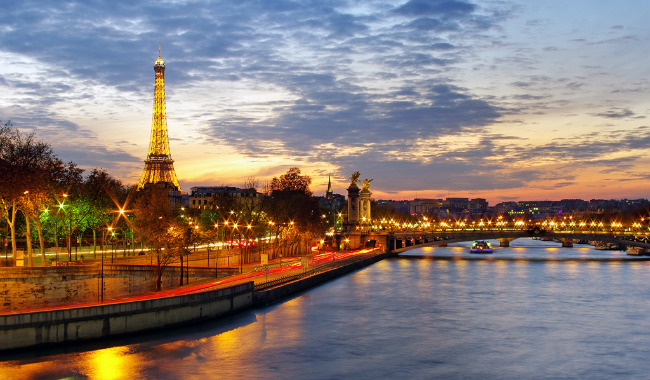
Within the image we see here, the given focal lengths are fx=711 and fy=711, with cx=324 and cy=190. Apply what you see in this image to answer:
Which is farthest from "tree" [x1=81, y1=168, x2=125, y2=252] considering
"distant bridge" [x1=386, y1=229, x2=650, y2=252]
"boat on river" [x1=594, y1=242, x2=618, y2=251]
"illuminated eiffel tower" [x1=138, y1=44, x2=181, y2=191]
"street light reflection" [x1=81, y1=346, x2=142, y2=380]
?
"boat on river" [x1=594, y1=242, x2=618, y2=251]

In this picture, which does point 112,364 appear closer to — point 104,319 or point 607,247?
point 104,319

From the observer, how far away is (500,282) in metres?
63.7

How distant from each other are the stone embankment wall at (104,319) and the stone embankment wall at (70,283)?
41.2 feet

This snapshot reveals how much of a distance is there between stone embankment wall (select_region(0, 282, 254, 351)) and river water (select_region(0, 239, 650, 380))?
1.82ft

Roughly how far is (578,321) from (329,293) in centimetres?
1931

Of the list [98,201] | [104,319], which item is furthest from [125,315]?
[98,201]

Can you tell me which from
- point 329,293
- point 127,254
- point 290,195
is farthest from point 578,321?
point 290,195

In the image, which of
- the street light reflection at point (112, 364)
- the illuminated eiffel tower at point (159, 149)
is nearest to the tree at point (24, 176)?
the street light reflection at point (112, 364)

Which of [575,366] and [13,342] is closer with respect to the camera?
[13,342]

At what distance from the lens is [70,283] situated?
46.3 metres

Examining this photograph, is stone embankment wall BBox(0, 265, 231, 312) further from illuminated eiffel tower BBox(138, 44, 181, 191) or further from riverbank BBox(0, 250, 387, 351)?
illuminated eiffel tower BBox(138, 44, 181, 191)

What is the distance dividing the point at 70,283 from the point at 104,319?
57.2 ft

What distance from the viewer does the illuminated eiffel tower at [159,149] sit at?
149 meters

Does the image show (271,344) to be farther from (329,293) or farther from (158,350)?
(329,293)
